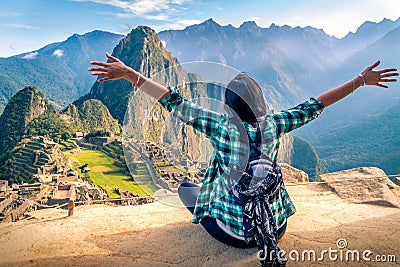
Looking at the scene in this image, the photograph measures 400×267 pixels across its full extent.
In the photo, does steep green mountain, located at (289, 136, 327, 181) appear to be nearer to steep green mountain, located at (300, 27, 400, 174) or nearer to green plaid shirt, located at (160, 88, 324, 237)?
steep green mountain, located at (300, 27, 400, 174)

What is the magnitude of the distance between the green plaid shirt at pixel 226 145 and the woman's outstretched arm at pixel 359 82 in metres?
0.13

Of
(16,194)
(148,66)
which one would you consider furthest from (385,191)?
(148,66)

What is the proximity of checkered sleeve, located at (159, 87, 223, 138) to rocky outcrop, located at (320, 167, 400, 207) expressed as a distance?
3.25 m

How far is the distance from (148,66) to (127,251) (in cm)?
9201

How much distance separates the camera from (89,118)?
69.9 m

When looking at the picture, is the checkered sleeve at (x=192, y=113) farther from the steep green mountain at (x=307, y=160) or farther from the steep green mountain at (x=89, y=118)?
the steep green mountain at (x=307, y=160)

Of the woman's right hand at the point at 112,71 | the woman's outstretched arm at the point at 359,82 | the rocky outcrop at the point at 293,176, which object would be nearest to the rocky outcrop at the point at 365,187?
the rocky outcrop at the point at 293,176

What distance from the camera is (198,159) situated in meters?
2.69

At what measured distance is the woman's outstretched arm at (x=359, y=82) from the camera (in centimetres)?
245

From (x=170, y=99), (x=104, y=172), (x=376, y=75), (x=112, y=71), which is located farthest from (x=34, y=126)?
(x=376, y=75)

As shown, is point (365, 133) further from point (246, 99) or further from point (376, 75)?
point (246, 99)

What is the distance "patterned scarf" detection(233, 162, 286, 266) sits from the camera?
2.14m

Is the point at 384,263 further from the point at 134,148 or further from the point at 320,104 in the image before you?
the point at 134,148

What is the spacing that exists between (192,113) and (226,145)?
32 centimetres
